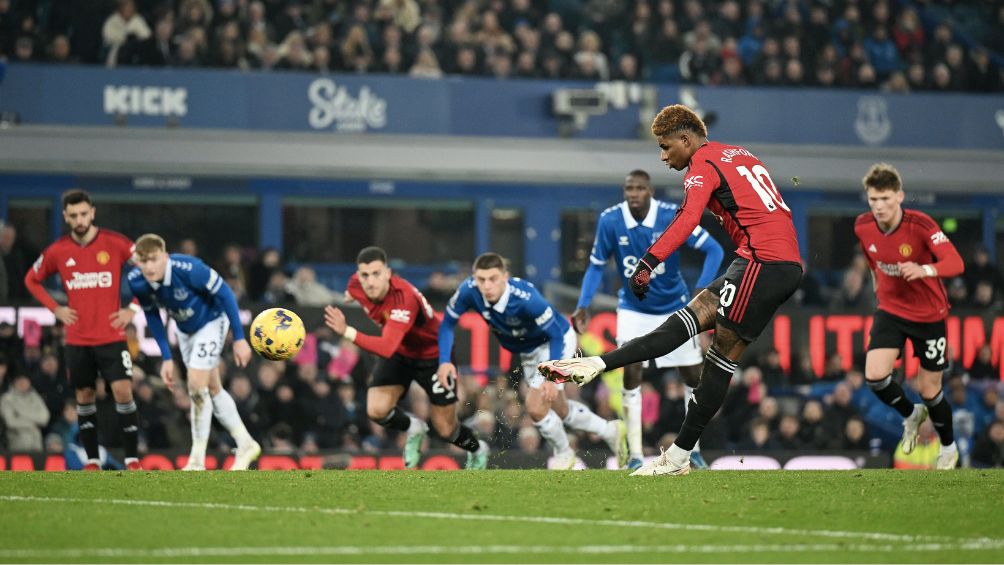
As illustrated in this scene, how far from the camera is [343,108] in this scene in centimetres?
2073

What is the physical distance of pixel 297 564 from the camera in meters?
6.34

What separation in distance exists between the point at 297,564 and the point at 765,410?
11636 mm

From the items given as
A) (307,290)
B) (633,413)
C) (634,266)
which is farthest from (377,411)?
(307,290)

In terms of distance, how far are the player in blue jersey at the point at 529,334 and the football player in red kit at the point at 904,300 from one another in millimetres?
2486

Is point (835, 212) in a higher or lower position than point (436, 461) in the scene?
higher

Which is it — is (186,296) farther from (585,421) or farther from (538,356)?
(585,421)

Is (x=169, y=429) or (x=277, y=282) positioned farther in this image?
(x=277, y=282)

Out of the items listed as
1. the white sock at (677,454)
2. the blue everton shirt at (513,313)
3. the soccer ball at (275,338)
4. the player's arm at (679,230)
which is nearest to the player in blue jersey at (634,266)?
the blue everton shirt at (513,313)

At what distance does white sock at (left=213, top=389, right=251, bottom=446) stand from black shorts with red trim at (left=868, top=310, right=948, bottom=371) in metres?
5.22

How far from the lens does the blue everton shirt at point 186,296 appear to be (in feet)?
39.7

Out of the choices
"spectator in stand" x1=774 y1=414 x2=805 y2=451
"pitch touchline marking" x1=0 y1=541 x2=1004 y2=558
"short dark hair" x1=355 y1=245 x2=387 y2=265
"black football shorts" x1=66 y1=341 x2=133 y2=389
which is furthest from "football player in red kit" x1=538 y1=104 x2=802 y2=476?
"spectator in stand" x1=774 y1=414 x2=805 y2=451

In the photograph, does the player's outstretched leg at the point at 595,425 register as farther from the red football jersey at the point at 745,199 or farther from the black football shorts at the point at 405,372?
the red football jersey at the point at 745,199

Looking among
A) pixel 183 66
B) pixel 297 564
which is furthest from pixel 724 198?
pixel 183 66

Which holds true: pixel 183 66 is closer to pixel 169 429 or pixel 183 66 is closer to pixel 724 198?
pixel 169 429
